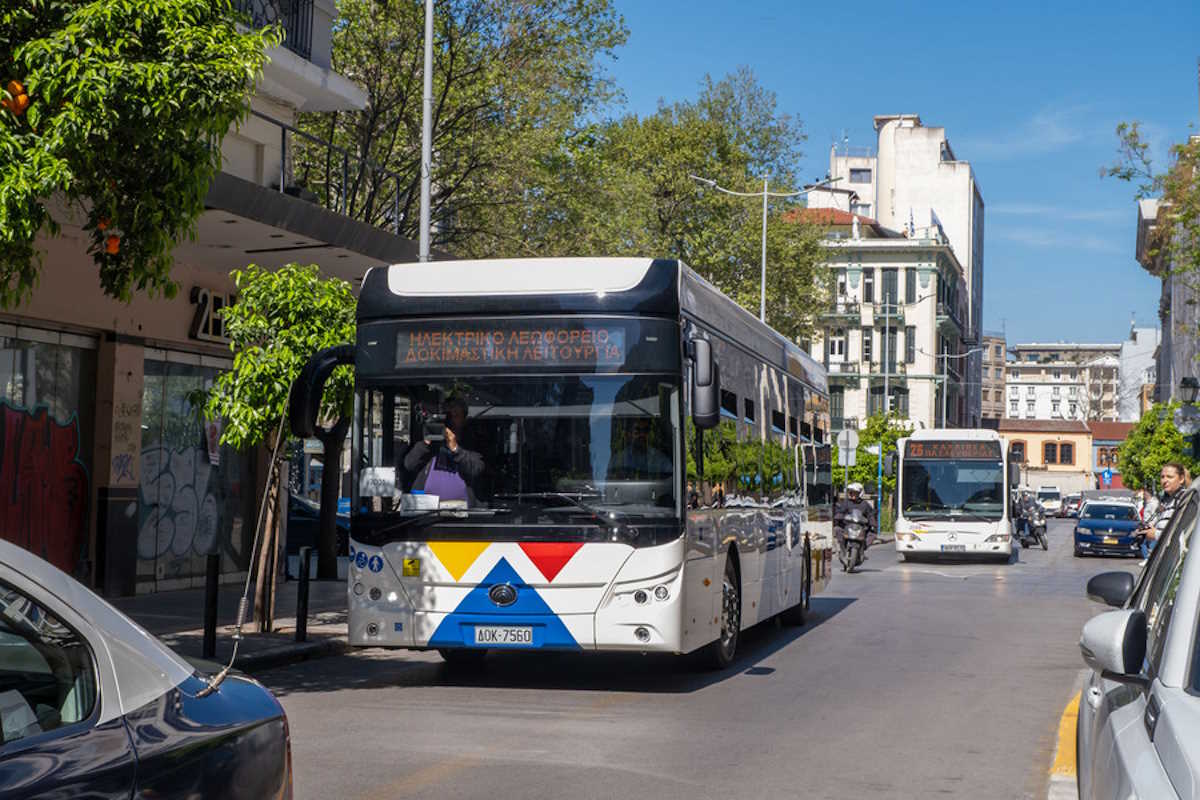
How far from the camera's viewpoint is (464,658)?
13.0m

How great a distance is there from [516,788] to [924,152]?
10982 centimetres

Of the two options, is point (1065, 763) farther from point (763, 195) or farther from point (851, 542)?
point (763, 195)

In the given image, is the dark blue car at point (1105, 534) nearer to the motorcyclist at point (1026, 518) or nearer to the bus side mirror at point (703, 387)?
the motorcyclist at point (1026, 518)

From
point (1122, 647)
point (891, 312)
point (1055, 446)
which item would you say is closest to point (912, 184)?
point (891, 312)

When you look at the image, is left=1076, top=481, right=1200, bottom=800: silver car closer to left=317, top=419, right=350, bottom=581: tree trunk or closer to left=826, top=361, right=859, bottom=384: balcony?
left=317, top=419, right=350, bottom=581: tree trunk

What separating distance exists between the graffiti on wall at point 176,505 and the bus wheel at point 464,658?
742cm

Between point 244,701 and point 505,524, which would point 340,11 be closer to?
point 505,524

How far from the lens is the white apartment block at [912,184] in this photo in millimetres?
111875

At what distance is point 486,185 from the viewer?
106ft

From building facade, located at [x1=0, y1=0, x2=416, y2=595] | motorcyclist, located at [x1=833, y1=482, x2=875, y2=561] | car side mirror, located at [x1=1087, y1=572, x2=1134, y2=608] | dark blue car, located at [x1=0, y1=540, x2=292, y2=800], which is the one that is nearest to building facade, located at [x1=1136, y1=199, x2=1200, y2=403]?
motorcyclist, located at [x1=833, y1=482, x2=875, y2=561]

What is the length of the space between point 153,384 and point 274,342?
589 cm

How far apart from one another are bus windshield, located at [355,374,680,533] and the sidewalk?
209cm

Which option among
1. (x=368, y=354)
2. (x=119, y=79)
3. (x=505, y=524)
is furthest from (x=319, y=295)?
(x=119, y=79)

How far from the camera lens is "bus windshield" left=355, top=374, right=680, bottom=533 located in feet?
36.4
